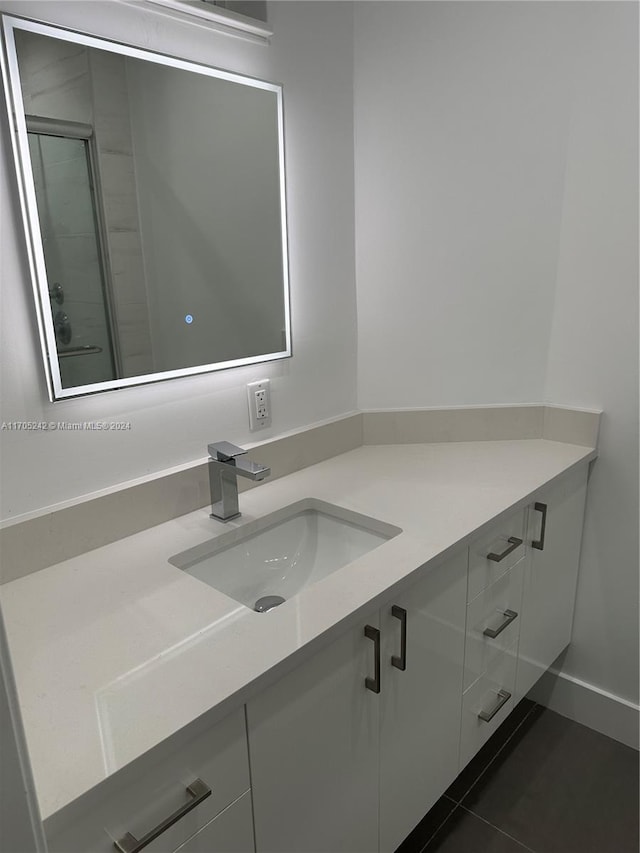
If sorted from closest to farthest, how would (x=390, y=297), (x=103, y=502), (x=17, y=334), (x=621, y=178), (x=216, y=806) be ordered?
(x=216, y=806)
(x=17, y=334)
(x=103, y=502)
(x=621, y=178)
(x=390, y=297)

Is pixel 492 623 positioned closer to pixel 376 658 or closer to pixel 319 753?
pixel 376 658

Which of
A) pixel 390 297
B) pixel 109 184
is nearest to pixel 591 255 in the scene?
pixel 390 297

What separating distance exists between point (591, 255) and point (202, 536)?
126cm

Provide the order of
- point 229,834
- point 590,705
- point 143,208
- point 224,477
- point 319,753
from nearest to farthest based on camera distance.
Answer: point 229,834 → point 319,753 → point 143,208 → point 224,477 → point 590,705

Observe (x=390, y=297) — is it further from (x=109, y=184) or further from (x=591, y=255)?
(x=109, y=184)

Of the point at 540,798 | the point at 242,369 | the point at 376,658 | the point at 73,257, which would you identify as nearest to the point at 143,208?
the point at 73,257

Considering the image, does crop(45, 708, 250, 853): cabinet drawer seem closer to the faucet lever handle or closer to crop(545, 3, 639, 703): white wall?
the faucet lever handle

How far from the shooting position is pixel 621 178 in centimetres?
156

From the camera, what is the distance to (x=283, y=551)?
1.44 m

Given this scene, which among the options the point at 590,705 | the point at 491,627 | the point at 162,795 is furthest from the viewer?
the point at 590,705

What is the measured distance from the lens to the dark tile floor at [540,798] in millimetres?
1564

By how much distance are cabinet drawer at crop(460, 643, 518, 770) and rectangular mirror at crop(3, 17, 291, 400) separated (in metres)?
0.98

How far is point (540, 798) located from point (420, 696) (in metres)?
0.74

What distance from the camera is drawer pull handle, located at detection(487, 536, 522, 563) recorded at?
1400 mm
